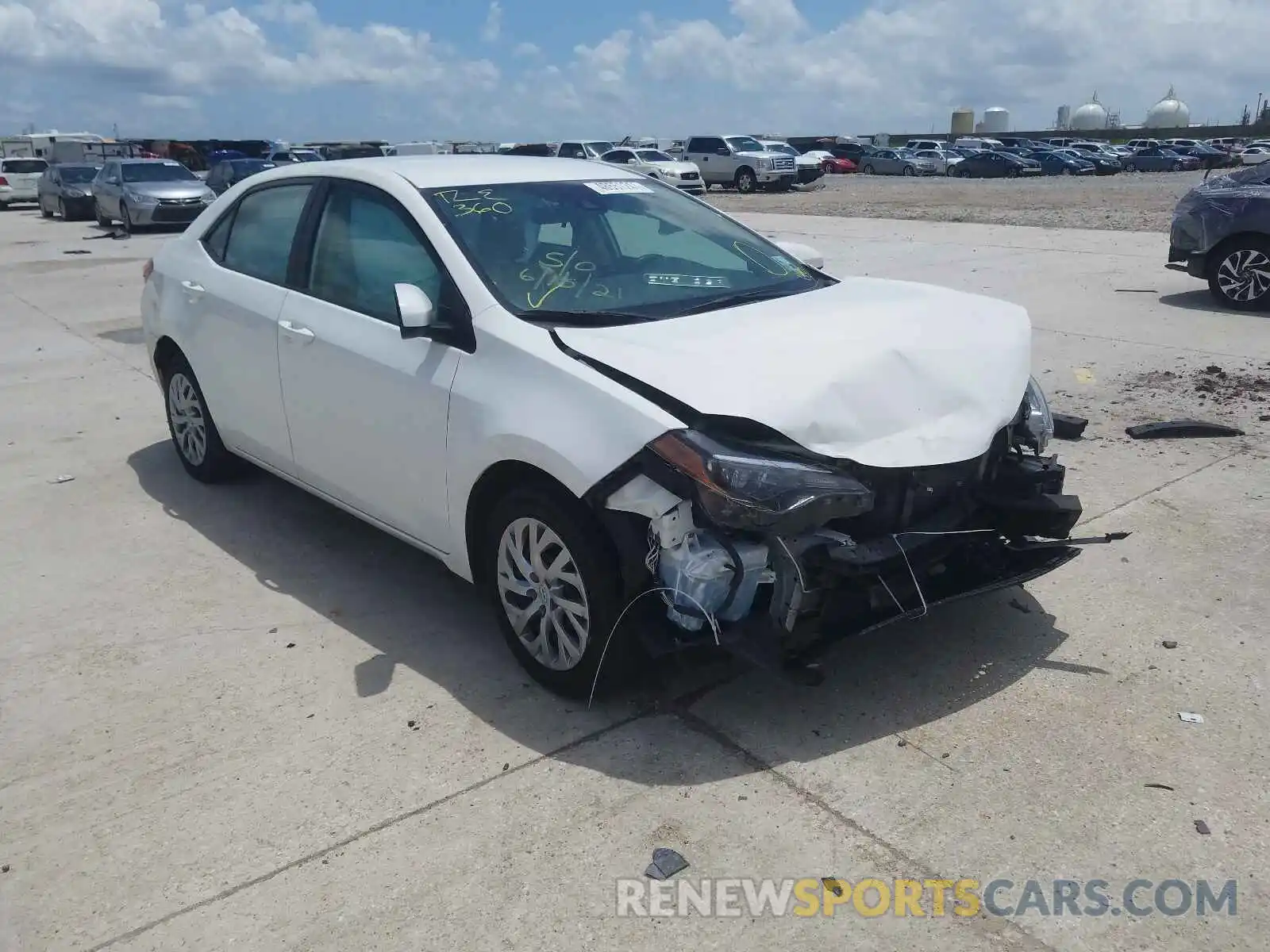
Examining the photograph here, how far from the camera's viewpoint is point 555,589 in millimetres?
3586

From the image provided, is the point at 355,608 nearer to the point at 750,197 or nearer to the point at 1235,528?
the point at 1235,528

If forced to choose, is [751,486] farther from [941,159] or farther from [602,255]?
[941,159]

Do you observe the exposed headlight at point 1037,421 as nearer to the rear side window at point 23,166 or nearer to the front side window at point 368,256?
the front side window at point 368,256

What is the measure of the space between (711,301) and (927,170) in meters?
50.3

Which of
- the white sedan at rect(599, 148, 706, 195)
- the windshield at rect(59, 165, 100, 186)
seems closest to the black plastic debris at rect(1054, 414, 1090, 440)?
the white sedan at rect(599, 148, 706, 195)

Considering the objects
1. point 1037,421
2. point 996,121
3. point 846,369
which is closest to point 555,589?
point 846,369

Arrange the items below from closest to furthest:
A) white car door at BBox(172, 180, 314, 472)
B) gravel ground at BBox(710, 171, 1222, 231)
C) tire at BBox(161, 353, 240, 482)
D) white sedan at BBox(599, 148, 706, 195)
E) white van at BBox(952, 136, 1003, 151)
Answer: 1. white car door at BBox(172, 180, 314, 472)
2. tire at BBox(161, 353, 240, 482)
3. gravel ground at BBox(710, 171, 1222, 231)
4. white sedan at BBox(599, 148, 706, 195)
5. white van at BBox(952, 136, 1003, 151)

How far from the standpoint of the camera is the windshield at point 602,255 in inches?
156

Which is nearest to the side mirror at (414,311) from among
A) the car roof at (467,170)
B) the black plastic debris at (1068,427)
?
the car roof at (467,170)

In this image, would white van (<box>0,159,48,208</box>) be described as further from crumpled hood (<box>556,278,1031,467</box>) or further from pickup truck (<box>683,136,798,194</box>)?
crumpled hood (<box>556,278,1031,467</box>)

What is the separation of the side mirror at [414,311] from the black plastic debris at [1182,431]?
178 inches

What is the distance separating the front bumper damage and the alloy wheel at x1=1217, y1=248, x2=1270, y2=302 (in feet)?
25.9

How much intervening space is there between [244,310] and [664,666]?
2.68 meters

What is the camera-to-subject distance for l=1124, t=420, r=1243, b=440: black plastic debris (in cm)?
637
